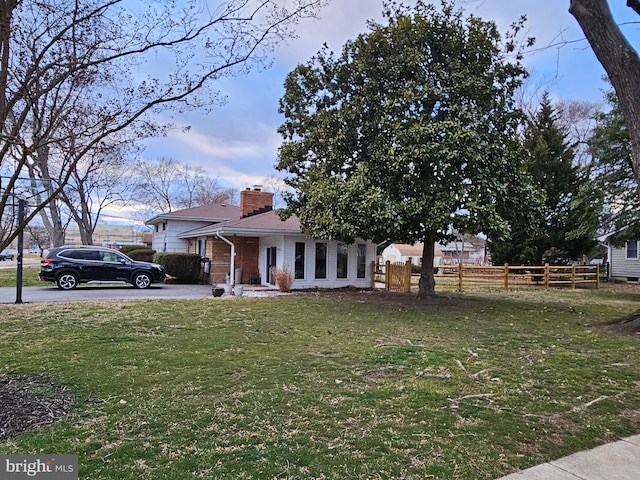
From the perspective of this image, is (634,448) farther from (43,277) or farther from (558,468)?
(43,277)

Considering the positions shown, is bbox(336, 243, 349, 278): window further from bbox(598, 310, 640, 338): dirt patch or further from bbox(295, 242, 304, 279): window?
bbox(598, 310, 640, 338): dirt patch

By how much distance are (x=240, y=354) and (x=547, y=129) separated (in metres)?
24.3

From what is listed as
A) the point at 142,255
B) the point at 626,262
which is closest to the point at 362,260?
the point at 142,255

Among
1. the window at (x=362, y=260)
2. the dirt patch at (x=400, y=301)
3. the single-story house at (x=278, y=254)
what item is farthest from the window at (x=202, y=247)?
the dirt patch at (x=400, y=301)

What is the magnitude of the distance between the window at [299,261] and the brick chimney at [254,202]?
4.67 m

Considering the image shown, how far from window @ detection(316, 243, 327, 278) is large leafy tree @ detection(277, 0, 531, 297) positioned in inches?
172

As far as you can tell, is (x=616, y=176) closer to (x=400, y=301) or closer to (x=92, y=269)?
(x=400, y=301)

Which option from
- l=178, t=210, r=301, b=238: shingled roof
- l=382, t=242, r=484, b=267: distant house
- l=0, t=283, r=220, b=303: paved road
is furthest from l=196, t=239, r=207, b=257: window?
l=382, t=242, r=484, b=267: distant house

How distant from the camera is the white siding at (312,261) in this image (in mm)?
16938

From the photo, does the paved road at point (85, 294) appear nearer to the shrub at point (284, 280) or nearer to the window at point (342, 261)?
the shrub at point (284, 280)

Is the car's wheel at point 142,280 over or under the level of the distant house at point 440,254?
under

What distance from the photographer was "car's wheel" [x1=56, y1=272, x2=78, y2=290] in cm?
1539

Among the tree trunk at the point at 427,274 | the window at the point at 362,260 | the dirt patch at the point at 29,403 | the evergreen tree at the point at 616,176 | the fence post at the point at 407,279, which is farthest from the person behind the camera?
the window at the point at 362,260

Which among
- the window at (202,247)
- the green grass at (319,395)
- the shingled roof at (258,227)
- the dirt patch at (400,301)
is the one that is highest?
the shingled roof at (258,227)
